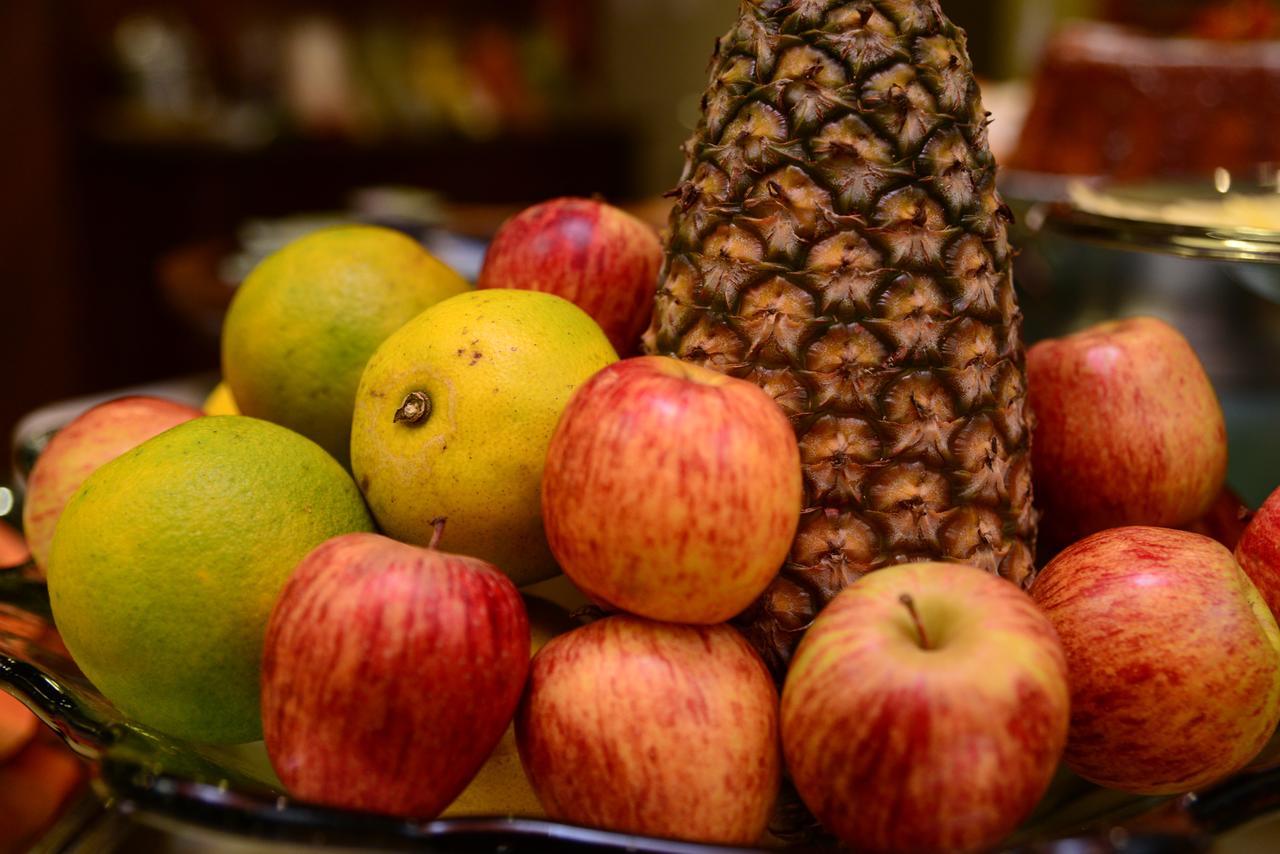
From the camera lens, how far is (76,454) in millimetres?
800

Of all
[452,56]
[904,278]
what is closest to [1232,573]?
[904,278]

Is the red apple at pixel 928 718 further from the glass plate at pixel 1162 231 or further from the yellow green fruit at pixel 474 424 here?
the glass plate at pixel 1162 231

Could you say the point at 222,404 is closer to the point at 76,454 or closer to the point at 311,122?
the point at 76,454

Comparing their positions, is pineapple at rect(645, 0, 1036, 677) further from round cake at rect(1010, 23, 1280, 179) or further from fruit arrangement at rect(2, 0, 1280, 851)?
round cake at rect(1010, 23, 1280, 179)

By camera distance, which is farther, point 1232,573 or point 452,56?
point 452,56

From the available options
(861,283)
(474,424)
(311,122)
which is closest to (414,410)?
(474,424)

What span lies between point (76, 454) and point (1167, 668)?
0.71m

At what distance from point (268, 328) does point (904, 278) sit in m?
0.44

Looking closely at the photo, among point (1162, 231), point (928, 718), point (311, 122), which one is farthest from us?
point (311, 122)

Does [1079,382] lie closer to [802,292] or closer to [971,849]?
[802,292]

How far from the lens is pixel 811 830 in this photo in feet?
2.02

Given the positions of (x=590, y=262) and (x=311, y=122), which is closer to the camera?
(x=590, y=262)

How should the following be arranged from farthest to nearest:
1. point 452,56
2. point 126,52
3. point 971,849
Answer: point 452,56 → point 126,52 → point 971,849

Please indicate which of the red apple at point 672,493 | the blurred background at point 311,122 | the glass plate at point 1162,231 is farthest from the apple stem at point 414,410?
the blurred background at point 311,122
